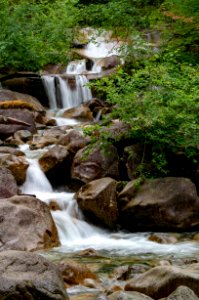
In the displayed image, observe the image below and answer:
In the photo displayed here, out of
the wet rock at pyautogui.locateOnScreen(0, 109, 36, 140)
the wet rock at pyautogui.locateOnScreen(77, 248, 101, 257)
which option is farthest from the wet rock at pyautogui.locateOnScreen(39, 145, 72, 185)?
the wet rock at pyautogui.locateOnScreen(77, 248, 101, 257)

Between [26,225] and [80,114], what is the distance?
342 inches

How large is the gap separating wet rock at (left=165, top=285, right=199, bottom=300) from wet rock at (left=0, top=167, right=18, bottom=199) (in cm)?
514

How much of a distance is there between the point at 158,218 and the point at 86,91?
9.71m

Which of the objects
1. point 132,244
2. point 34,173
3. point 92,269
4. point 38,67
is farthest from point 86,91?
point 92,269

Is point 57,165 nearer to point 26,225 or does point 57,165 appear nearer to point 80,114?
point 26,225

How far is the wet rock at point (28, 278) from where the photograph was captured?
4.20 m

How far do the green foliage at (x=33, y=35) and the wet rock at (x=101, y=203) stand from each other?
870 cm

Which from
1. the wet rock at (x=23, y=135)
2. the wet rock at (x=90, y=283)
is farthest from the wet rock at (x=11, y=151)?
the wet rock at (x=90, y=283)

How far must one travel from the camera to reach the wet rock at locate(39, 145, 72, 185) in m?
10.7

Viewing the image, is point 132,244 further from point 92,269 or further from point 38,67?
point 38,67

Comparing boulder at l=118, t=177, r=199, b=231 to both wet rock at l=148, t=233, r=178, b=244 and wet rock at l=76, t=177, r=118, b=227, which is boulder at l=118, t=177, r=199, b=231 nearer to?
wet rock at l=76, t=177, r=118, b=227

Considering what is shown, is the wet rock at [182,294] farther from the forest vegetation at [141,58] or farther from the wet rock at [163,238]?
the forest vegetation at [141,58]

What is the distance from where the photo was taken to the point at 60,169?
10727 millimetres

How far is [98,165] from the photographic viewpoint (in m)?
10.3
